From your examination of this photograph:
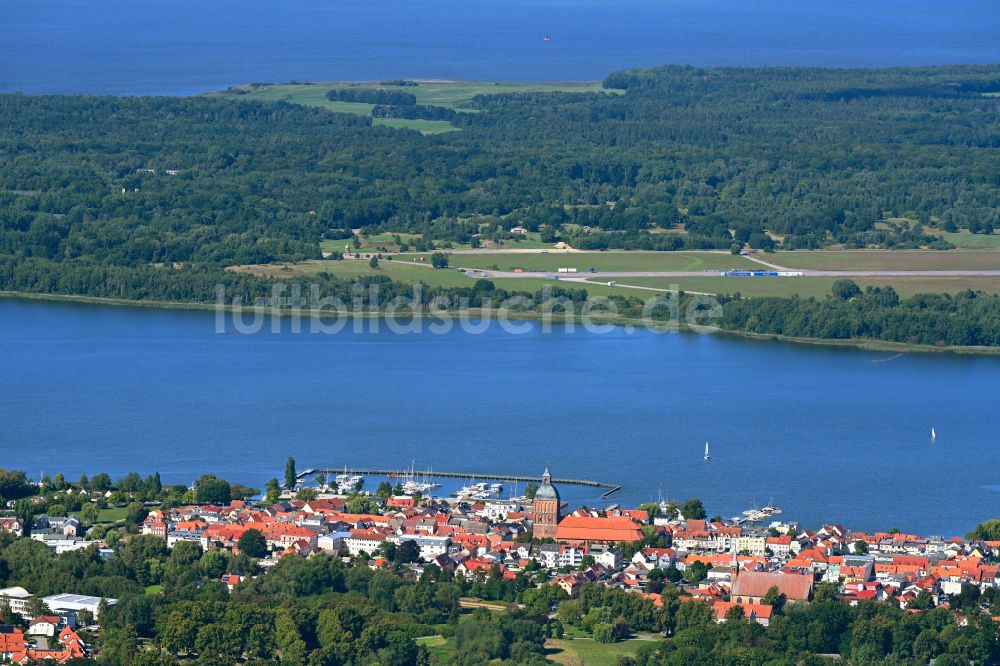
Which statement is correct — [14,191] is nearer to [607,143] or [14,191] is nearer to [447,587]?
[607,143]

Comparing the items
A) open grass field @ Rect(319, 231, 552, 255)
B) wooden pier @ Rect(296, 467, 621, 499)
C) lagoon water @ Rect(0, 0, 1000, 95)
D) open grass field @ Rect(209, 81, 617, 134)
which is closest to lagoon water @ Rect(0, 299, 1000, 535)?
wooden pier @ Rect(296, 467, 621, 499)

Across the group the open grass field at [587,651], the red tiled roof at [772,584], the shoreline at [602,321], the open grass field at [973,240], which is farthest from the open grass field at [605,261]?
the open grass field at [587,651]

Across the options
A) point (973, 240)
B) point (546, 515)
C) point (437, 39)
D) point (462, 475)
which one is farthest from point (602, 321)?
point (437, 39)

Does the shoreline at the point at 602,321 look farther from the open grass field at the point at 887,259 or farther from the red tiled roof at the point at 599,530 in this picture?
the red tiled roof at the point at 599,530

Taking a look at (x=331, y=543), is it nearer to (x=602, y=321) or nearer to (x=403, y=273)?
(x=602, y=321)

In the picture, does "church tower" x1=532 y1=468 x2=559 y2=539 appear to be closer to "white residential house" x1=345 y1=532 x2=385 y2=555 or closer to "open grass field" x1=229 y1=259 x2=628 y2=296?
"white residential house" x1=345 y1=532 x2=385 y2=555

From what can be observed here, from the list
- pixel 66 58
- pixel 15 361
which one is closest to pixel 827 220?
pixel 15 361
